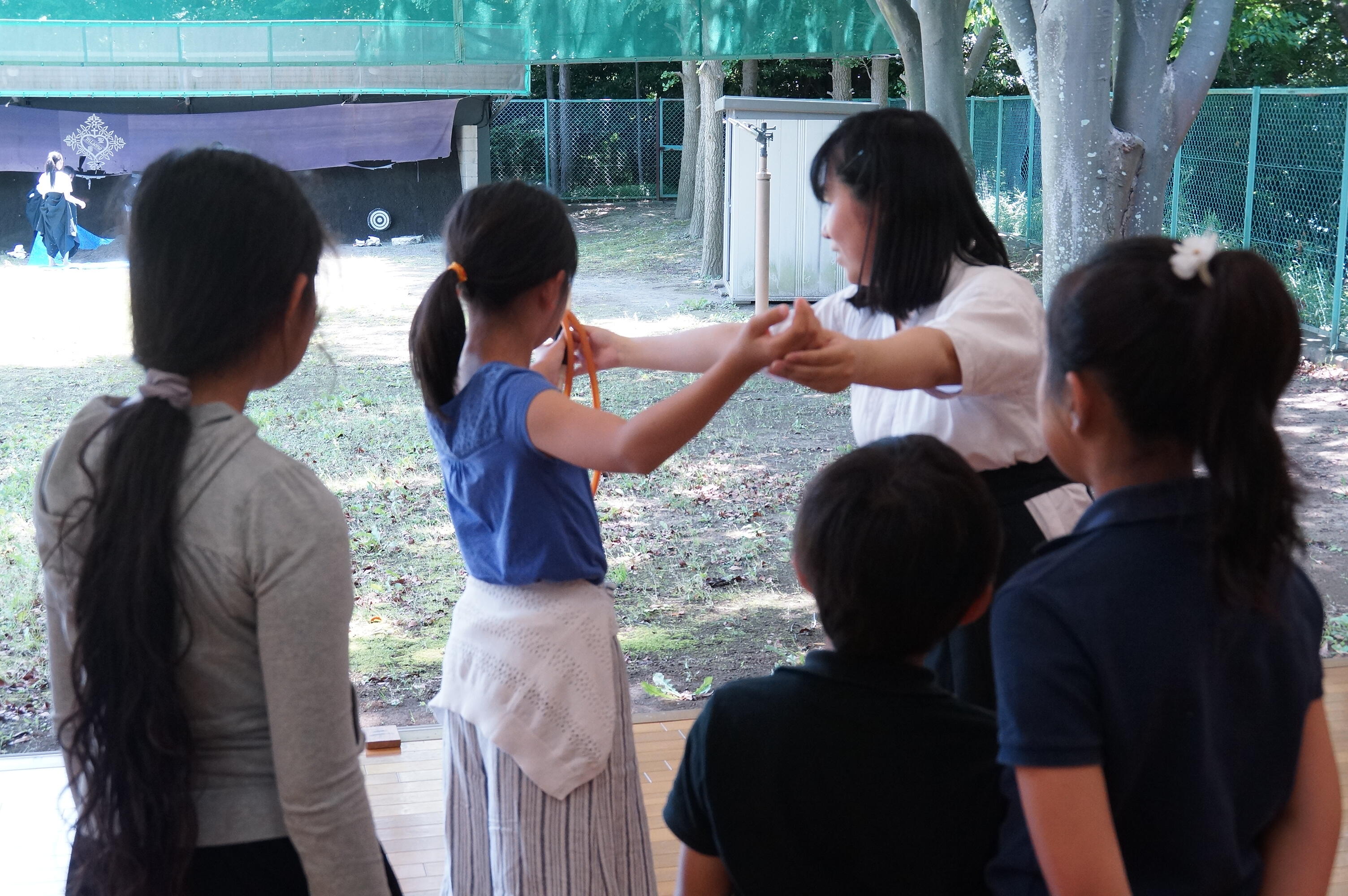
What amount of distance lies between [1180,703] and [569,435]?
2.18 feet

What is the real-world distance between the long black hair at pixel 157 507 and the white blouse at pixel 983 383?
2.39ft

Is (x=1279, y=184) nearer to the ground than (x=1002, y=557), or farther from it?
farther from it

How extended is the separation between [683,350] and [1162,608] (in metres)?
0.99

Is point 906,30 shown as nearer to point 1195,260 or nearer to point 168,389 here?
point 1195,260

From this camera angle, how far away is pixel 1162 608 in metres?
0.94

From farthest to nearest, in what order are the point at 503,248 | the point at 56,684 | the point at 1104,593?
1. the point at 503,248
2. the point at 56,684
3. the point at 1104,593

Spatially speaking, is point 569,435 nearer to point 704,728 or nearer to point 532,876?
point 704,728

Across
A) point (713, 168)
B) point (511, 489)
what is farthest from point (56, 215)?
point (511, 489)

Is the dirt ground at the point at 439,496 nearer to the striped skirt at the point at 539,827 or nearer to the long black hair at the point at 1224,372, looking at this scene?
the long black hair at the point at 1224,372

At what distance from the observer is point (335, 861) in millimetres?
1028

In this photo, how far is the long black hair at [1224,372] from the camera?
0.93 m

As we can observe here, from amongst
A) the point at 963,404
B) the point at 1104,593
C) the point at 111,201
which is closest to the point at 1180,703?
the point at 1104,593

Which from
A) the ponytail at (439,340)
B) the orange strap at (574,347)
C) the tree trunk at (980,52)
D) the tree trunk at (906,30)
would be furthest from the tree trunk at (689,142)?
the ponytail at (439,340)

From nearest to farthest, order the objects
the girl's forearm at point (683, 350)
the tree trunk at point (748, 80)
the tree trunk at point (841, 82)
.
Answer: the girl's forearm at point (683, 350), the tree trunk at point (841, 82), the tree trunk at point (748, 80)
